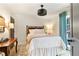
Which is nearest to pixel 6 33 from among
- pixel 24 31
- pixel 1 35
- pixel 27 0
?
pixel 1 35

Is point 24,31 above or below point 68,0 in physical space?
below

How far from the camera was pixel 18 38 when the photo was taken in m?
1.56

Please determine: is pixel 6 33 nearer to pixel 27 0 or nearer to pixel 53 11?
pixel 53 11

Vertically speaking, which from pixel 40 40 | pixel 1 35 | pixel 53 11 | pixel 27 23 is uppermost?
pixel 53 11

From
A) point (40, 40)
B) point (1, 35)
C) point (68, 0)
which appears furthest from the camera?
point (40, 40)

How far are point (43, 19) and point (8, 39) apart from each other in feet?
1.69

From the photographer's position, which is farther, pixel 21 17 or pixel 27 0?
pixel 21 17

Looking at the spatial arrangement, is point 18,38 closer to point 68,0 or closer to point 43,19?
point 43,19

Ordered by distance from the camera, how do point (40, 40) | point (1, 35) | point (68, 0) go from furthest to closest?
point (40, 40) → point (1, 35) → point (68, 0)

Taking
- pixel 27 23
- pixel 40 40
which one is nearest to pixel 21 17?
pixel 27 23

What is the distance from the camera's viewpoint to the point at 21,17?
164 centimetres

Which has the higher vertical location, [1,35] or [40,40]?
[1,35]

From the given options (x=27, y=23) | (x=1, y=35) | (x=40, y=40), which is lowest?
(x=40, y=40)

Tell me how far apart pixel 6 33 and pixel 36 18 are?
431 mm
